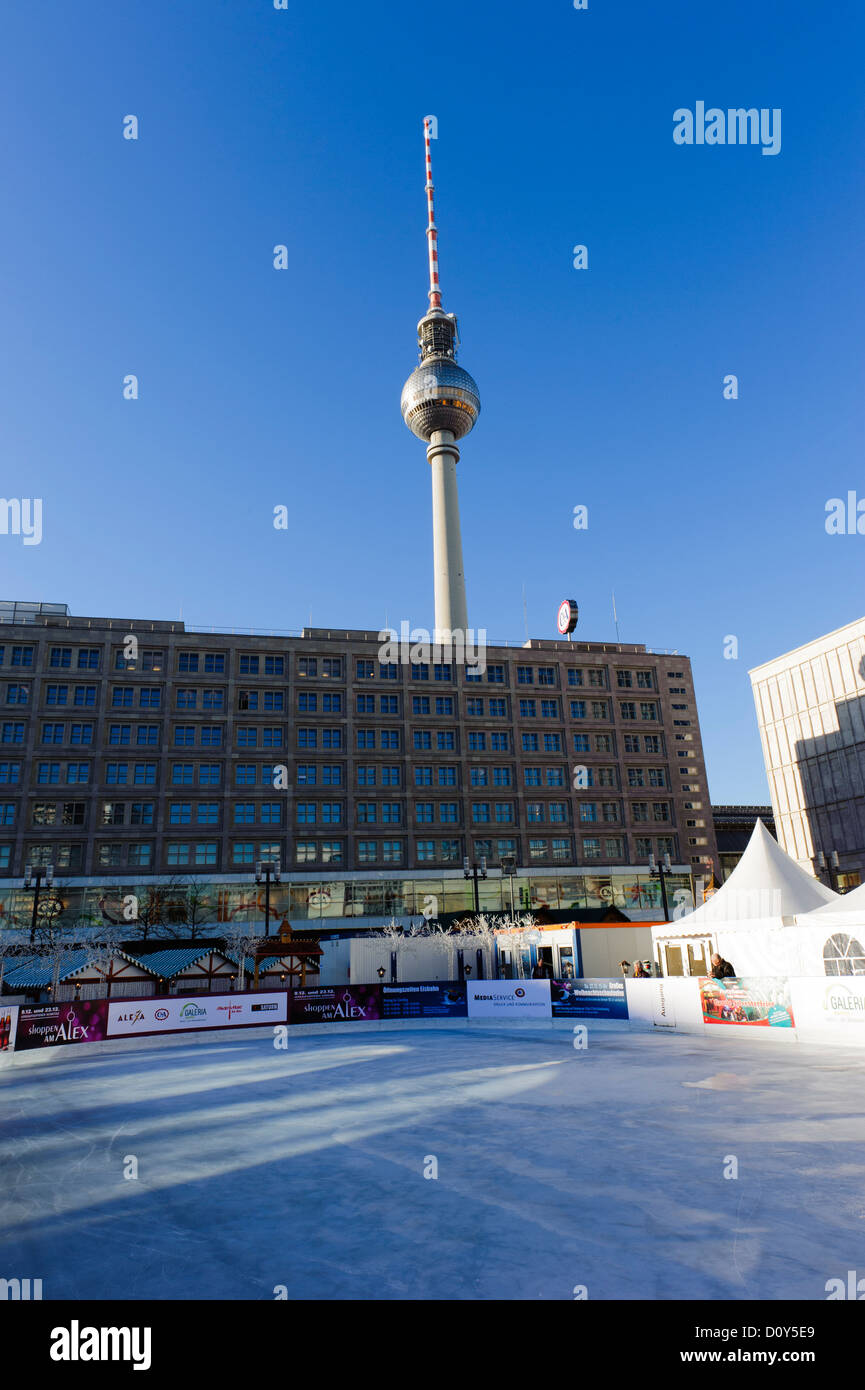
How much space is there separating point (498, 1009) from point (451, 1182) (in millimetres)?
23754

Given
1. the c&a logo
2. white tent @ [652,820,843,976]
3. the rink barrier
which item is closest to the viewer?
the rink barrier

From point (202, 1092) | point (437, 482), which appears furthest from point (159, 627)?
point (202, 1092)

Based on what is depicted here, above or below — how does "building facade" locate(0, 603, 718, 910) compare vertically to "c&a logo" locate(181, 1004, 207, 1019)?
above

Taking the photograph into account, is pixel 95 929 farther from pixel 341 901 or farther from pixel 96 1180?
pixel 96 1180

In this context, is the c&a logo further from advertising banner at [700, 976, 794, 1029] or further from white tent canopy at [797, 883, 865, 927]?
white tent canopy at [797, 883, 865, 927]

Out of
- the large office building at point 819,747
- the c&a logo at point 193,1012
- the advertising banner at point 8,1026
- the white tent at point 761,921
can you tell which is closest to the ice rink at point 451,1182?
the white tent at point 761,921

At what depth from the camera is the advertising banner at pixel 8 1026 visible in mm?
26500

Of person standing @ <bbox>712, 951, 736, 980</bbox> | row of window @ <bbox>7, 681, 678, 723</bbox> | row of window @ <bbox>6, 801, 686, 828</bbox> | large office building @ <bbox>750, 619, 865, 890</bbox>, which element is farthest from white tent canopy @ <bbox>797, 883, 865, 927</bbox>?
row of window @ <bbox>7, 681, 678, 723</bbox>

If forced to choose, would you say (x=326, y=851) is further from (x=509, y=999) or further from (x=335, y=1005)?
(x=509, y=999)

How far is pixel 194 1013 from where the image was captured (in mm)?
30531

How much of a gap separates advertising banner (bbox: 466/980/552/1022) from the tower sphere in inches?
3154

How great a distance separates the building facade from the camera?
6438cm

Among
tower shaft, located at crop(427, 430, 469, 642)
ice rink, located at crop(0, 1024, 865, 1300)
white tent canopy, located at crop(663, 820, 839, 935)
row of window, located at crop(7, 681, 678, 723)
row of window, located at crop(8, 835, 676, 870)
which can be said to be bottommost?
ice rink, located at crop(0, 1024, 865, 1300)
